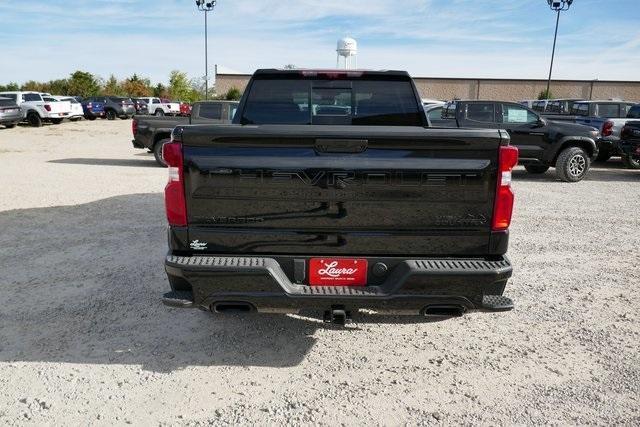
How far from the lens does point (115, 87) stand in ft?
204

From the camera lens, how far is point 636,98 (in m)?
58.2

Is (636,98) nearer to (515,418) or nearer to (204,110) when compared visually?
(204,110)

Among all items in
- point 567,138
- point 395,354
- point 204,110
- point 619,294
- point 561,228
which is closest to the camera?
point 395,354

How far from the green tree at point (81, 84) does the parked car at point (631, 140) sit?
5886 cm

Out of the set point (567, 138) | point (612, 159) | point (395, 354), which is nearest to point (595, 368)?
point (395, 354)

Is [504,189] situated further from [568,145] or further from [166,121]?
[166,121]

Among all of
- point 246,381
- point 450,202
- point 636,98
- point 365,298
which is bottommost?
point 246,381

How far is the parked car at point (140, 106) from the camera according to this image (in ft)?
129

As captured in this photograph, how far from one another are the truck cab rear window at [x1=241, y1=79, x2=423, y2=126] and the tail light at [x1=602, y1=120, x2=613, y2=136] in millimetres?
10861

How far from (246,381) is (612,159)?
56.2ft

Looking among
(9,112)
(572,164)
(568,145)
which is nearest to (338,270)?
(572,164)

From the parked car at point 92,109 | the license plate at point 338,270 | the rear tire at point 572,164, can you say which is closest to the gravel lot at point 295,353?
the license plate at point 338,270

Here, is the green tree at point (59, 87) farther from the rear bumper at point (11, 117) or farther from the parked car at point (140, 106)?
the rear bumper at point (11, 117)

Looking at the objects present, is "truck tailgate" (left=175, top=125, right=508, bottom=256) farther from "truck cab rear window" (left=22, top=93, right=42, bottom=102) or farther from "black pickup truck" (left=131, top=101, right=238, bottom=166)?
"truck cab rear window" (left=22, top=93, right=42, bottom=102)
